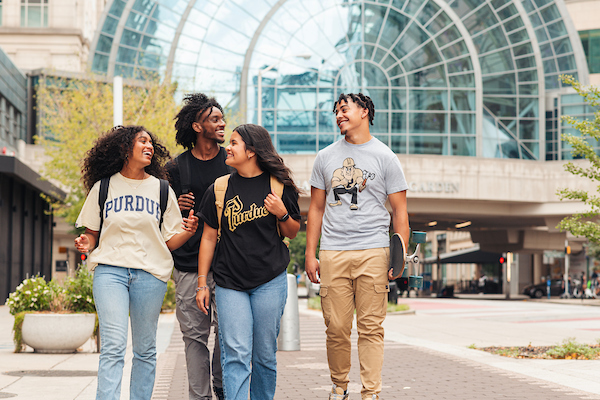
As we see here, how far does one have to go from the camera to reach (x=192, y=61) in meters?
42.9

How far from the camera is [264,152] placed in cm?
497

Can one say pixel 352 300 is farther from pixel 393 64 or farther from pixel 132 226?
pixel 393 64

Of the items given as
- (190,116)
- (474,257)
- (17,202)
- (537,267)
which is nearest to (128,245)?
(190,116)

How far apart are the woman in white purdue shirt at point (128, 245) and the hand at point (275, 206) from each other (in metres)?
0.54

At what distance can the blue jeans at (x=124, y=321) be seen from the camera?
15.3ft

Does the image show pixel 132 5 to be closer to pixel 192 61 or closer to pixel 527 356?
pixel 192 61

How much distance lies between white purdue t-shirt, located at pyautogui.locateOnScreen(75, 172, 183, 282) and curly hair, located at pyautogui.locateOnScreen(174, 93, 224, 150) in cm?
70

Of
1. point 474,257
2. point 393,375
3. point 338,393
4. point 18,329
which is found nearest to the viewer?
point 338,393

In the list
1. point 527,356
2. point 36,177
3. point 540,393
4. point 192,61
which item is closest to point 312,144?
point 192,61

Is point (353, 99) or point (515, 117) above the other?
point (515, 117)

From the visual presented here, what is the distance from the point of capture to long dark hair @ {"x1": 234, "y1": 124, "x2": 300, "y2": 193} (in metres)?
4.96

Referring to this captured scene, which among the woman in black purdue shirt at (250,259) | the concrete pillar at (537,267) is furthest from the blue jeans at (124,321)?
the concrete pillar at (537,267)

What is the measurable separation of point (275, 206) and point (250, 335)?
81cm

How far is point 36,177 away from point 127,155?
25.3 metres
